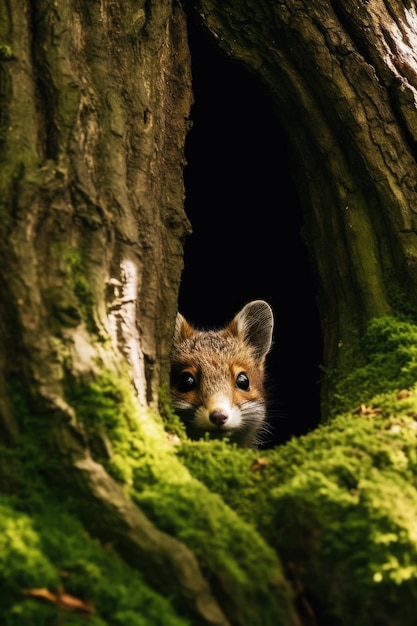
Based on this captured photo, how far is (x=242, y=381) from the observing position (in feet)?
21.3

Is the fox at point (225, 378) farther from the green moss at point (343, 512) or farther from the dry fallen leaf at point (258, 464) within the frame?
the green moss at point (343, 512)

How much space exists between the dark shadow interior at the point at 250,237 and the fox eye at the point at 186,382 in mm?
1238

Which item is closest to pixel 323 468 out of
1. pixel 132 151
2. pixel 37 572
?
pixel 37 572

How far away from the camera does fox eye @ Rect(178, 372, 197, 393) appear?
20.2ft

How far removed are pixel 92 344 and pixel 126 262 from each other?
0.63 metres

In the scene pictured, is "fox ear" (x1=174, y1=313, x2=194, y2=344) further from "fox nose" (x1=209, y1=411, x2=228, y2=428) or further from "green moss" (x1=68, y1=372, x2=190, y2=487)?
"green moss" (x1=68, y1=372, x2=190, y2=487)

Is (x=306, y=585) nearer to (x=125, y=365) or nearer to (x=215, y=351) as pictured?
(x=125, y=365)

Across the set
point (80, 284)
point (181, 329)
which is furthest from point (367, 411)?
point (181, 329)

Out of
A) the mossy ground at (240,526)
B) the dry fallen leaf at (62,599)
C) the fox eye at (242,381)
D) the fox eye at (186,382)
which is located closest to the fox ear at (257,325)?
A: the fox eye at (242,381)

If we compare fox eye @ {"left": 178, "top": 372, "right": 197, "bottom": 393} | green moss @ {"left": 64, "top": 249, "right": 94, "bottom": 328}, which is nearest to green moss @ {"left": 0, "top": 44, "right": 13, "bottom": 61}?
green moss @ {"left": 64, "top": 249, "right": 94, "bottom": 328}

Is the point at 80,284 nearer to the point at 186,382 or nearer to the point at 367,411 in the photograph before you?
the point at 367,411

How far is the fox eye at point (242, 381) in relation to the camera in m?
6.47

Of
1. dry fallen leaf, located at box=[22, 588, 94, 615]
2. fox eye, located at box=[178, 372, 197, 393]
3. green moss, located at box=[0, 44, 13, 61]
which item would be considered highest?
green moss, located at box=[0, 44, 13, 61]

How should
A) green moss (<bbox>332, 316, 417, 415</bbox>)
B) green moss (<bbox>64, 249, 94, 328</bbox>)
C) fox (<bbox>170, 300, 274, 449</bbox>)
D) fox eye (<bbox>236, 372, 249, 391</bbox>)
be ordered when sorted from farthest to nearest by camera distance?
fox eye (<bbox>236, 372, 249, 391</bbox>), fox (<bbox>170, 300, 274, 449</bbox>), green moss (<bbox>332, 316, 417, 415</bbox>), green moss (<bbox>64, 249, 94, 328</bbox>)
